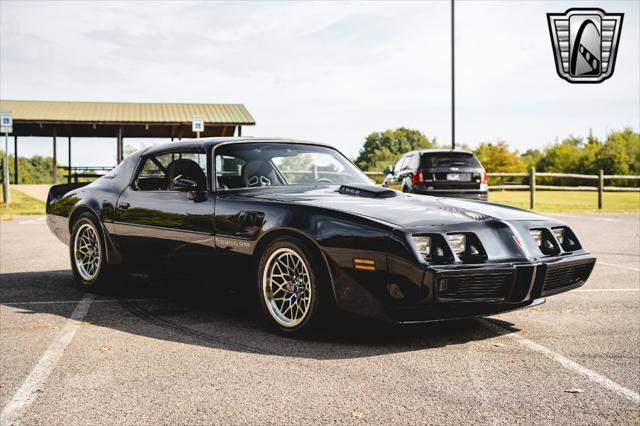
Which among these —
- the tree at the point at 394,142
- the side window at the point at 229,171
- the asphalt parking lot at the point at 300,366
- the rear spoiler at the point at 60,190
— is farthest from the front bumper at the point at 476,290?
the tree at the point at 394,142

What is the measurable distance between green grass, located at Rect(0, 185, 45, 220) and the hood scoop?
45.0 ft

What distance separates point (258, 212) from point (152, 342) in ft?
3.65

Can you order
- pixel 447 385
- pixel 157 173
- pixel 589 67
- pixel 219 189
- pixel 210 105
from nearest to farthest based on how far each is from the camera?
pixel 447 385 → pixel 219 189 → pixel 157 173 → pixel 589 67 → pixel 210 105

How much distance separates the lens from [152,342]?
4633 mm

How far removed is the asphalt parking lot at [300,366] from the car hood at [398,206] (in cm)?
81

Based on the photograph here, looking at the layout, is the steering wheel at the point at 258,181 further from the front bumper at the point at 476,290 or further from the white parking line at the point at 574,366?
the white parking line at the point at 574,366

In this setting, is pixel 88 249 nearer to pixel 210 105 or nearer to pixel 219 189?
pixel 219 189

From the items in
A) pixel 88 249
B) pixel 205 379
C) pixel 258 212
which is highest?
pixel 258 212

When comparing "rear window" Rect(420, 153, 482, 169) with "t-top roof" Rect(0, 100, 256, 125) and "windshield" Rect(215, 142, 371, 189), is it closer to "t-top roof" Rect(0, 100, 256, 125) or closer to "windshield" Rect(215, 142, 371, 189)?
"windshield" Rect(215, 142, 371, 189)

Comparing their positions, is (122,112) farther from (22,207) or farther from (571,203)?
(571,203)

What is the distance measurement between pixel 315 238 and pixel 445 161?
1134 cm

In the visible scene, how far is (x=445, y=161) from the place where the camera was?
50.5 ft

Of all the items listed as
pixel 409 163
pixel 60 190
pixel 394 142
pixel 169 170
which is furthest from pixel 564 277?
pixel 394 142

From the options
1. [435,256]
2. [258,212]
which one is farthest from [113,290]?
[435,256]
